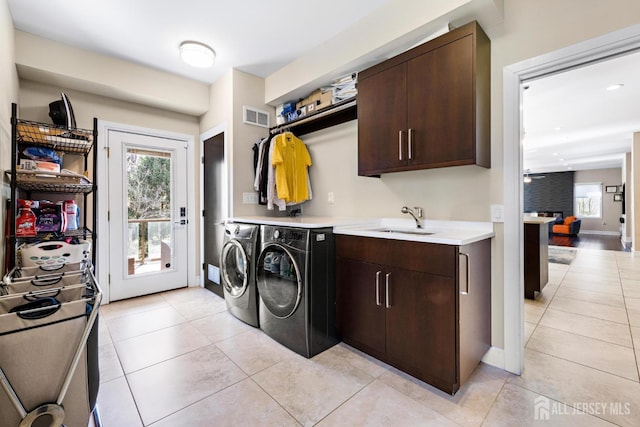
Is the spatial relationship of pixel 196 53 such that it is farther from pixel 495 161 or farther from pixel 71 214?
pixel 495 161

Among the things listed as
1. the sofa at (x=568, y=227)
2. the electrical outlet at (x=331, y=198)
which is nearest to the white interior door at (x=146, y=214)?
the electrical outlet at (x=331, y=198)

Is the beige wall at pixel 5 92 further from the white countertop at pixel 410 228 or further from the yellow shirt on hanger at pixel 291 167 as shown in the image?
the yellow shirt on hanger at pixel 291 167

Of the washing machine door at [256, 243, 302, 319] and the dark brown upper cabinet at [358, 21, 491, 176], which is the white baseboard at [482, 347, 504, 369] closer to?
the dark brown upper cabinet at [358, 21, 491, 176]

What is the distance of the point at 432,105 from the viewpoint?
1.87m

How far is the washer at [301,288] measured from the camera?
201 centimetres

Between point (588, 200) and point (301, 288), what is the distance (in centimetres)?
1446

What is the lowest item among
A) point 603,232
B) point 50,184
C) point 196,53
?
point 603,232

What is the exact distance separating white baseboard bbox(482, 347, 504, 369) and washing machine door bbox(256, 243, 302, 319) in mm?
1380

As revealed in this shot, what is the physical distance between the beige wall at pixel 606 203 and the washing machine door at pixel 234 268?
1438 centimetres

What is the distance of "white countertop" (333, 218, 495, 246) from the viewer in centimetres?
159

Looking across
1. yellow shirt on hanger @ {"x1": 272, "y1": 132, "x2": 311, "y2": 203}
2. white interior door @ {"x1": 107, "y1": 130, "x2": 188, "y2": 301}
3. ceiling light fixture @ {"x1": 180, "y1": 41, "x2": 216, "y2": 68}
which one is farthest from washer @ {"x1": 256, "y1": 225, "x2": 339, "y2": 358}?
white interior door @ {"x1": 107, "y1": 130, "x2": 188, "y2": 301}

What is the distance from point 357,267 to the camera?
79.0 inches

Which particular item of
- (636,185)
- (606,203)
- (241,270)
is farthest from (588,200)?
(241,270)

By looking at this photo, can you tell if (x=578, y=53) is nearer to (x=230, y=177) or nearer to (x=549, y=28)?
(x=549, y=28)
